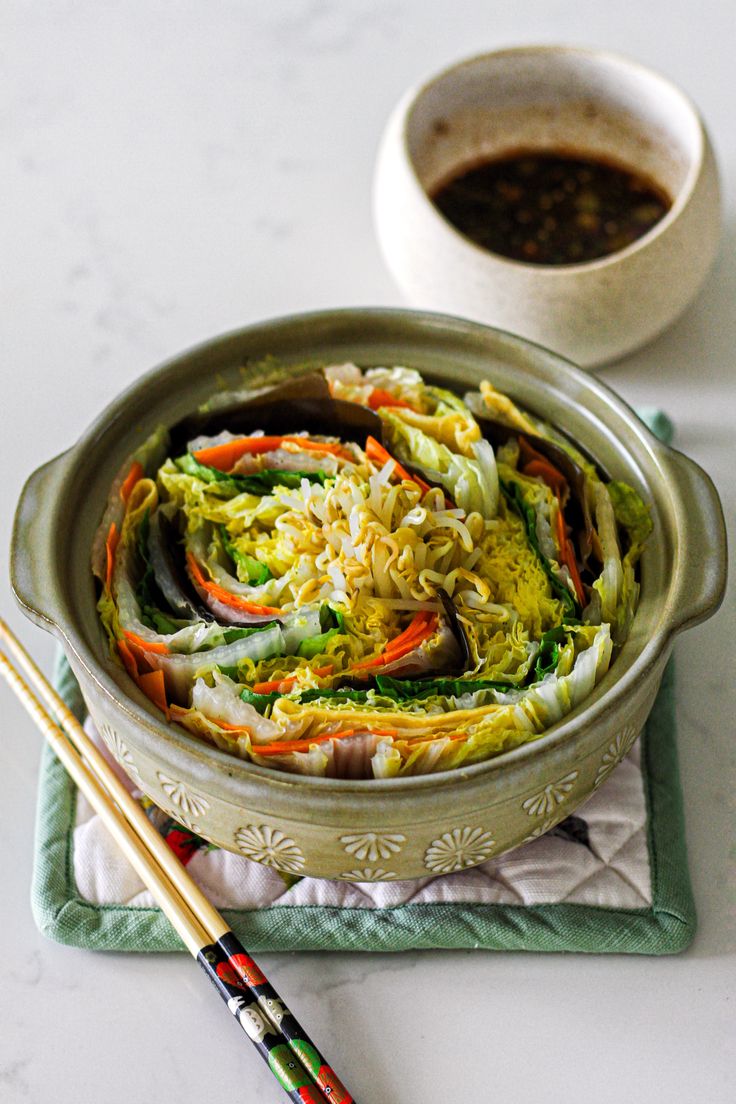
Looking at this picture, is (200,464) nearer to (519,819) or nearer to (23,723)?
(23,723)

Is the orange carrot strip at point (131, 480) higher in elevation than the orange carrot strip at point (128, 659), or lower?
higher

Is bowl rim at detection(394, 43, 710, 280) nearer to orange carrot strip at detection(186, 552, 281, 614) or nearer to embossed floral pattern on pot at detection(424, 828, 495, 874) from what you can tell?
orange carrot strip at detection(186, 552, 281, 614)

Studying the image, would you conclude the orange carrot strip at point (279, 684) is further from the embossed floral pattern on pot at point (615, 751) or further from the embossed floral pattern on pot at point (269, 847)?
the embossed floral pattern on pot at point (615, 751)

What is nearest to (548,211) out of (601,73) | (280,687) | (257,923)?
(601,73)

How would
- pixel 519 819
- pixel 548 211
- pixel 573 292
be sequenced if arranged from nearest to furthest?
1. pixel 519 819
2. pixel 573 292
3. pixel 548 211

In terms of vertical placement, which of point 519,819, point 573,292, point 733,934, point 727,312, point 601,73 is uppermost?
point 601,73

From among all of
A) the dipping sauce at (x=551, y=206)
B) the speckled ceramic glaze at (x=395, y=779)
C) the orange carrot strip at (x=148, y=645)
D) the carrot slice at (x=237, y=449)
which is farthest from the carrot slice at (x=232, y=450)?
the dipping sauce at (x=551, y=206)

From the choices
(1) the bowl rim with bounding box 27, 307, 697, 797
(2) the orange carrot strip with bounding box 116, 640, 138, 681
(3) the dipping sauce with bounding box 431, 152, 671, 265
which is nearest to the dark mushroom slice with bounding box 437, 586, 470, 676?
(1) the bowl rim with bounding box 27, 307, 697, 797
